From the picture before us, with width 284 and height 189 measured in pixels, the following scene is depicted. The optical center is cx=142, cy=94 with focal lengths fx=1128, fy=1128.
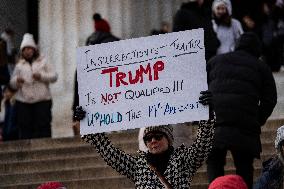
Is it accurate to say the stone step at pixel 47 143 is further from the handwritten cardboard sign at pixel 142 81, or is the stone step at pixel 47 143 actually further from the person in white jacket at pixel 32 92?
the handwritten cardboard sign at pixel 142 81

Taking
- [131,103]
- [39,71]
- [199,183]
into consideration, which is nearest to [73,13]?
[39,71]

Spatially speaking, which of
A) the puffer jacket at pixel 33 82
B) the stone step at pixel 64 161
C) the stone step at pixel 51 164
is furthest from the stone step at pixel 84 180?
the puffer jacket at pixel 33 82

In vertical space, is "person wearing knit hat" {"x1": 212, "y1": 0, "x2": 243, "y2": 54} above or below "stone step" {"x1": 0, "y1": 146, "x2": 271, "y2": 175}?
above

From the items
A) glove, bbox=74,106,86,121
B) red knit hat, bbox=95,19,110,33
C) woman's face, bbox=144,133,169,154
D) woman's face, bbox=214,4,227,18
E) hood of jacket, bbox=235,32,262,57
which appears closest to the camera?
woman's face, bbox=144,133,169,154

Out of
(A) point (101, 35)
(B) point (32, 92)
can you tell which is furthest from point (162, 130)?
(A) point (101, 35)

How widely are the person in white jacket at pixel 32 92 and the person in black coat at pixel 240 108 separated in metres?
4.41

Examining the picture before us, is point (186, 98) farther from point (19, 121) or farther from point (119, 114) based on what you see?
point (19, 121)

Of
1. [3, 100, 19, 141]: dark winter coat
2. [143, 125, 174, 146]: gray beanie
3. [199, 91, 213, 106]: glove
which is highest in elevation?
[3, 100, 19, 141]: dark winter coat

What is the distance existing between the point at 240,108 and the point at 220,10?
409 cm

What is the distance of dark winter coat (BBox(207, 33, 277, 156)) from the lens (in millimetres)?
9398

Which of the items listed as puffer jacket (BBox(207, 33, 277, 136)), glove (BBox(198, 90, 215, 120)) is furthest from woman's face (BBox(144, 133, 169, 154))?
puffer jacket (BBox(207, 33, 277, 136))

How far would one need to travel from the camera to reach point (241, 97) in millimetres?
9453

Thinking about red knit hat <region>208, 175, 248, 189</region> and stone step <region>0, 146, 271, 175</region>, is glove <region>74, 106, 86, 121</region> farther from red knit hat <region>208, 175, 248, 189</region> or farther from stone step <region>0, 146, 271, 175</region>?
stone step <region>0, 146, 271, 175</region>

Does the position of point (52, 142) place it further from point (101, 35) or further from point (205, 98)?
point (205, 98)
